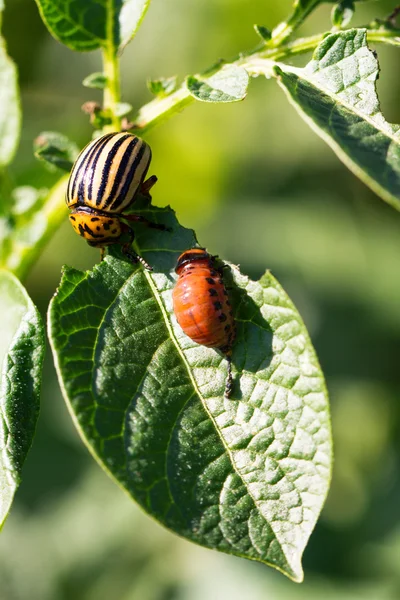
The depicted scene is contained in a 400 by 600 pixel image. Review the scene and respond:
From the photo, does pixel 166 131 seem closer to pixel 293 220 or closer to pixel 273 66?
pixel 293 220

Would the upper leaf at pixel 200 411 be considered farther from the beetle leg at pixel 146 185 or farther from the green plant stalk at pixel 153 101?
the green plant stalk at pixel 153 101

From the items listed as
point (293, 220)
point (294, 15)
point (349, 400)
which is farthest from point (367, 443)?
point (294, 15)

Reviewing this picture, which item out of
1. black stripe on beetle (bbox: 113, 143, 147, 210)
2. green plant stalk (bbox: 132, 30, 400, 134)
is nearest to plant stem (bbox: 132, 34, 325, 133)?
green plant stalk (bbox: 132, 30, 400, 134)

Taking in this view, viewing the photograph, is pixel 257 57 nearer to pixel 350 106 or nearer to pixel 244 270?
pixel 350 106

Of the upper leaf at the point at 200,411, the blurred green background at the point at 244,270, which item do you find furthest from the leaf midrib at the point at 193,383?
the blurred green background at the point at 244,270

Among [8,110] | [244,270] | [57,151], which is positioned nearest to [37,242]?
[57,151]
